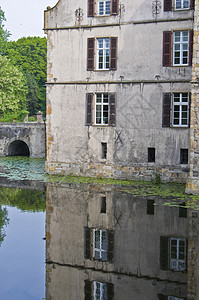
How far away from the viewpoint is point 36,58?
58.9m

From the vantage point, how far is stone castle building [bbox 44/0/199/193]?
18672 mm

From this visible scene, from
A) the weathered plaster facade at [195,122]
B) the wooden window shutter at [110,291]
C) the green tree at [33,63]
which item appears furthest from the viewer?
the green tree at [33,63]

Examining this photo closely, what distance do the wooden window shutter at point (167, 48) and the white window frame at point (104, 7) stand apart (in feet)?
10.5

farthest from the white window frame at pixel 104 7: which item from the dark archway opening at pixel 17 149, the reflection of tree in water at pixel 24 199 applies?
the dark archway opening at pixel 17 149

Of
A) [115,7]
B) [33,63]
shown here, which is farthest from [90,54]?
[33,63]

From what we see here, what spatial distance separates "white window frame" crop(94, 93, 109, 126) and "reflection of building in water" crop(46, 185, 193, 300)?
644 cm

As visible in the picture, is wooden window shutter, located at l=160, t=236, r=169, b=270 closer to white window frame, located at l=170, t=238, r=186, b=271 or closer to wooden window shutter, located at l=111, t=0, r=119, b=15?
white window frame, located at l=170, t=238, r=186, b=271

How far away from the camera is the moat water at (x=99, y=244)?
286 inches

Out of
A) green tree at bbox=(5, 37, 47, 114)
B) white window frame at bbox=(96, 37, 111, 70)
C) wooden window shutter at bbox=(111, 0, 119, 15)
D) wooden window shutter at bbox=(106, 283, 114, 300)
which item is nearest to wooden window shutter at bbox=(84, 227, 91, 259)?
wooden window shutter at bbox=(106, 283, 114, 300)

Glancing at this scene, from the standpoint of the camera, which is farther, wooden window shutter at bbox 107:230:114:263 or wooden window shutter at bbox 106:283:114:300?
wooden window shutter at bbox 107:230:114:263

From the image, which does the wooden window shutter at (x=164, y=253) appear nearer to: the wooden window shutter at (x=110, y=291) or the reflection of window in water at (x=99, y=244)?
the reflection of window in water at (x=99, y=244)

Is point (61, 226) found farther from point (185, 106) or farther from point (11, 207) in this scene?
point (185, 106)

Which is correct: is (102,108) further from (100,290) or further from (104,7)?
(100,290)

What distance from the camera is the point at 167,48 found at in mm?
18656
